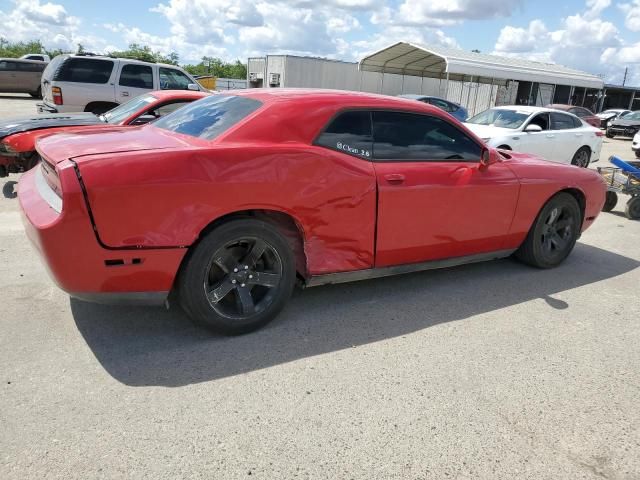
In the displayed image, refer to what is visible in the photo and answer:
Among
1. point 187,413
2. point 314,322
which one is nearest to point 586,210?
point 314,322

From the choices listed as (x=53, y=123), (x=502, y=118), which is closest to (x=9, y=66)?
(x=53, y=123)

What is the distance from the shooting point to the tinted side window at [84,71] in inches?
403

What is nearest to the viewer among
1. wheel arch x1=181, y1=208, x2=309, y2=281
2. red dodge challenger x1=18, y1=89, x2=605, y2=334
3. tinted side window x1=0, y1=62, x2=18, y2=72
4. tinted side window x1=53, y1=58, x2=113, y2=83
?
red dodge challenger x1=18, y1=89, x2=605, y2=334

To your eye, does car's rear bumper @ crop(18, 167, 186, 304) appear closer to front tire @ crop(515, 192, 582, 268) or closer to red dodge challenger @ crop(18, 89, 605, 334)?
red dodge challenger @ crop(18, 89, 605, 334)

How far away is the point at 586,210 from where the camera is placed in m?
5.21

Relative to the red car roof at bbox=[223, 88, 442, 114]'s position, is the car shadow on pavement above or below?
below

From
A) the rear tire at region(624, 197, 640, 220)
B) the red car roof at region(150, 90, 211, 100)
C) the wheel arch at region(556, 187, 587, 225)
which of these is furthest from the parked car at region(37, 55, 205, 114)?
the rear tire at region(624, 197, 640, 220)

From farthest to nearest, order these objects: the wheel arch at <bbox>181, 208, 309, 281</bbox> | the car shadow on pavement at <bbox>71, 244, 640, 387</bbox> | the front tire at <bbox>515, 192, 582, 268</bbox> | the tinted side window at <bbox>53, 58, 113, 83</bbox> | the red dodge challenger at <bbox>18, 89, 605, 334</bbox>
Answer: the tinted side window at <bbox>53, 58, 113, 83</bbox>, the front tire at <bbox>515, 192, 582, 268</bbox>, the wheel arch at <bbox>181, 208, 309, 281</bbox>, the car shadow on pavement at <bbox>71, 244, 640, 387</bbox>, the red dodge challenger at <bbox>18, 89, 605, 334</bbox>

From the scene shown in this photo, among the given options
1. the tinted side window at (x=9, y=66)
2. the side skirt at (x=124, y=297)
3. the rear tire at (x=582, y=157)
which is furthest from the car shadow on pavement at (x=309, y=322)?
the tinted side window at (x=9, y=66)

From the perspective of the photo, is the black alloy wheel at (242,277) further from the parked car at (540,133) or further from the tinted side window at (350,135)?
the parked car at (540,133)

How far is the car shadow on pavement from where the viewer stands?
3.01 metres

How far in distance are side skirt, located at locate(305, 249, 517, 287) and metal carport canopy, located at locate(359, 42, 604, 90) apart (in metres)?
18.3

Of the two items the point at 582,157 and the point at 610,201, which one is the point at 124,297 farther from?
the point at 582,157

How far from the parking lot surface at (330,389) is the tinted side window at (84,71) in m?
7.32
